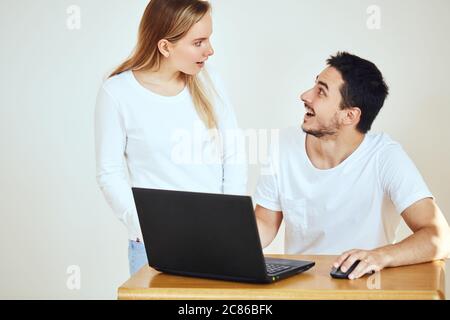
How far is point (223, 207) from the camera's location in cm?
173

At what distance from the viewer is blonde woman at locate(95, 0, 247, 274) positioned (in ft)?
8.21

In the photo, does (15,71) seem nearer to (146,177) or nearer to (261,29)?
(261,29)

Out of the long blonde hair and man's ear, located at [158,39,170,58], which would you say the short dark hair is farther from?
man's ear, located at [158,39,170,58]

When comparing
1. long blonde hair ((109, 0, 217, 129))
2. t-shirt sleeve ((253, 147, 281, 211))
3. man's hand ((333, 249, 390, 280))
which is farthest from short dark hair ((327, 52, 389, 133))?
man's hand ((333, 249, 390, 280))

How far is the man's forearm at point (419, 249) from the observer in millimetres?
1944

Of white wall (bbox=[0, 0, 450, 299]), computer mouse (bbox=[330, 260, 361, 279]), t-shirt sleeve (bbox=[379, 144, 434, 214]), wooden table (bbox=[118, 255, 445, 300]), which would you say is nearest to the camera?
wooden table (bbox=[118, 255, 445, 300])

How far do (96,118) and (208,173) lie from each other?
1.37ft

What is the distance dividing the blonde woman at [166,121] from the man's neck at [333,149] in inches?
10.0

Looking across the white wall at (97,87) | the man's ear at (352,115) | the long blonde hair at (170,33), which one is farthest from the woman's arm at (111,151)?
the white wall at (97,87)

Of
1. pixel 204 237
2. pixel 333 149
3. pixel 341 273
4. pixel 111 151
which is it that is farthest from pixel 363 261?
pixel 111 151

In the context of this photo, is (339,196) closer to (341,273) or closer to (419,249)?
(419,249)

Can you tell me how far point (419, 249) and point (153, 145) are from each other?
94 cm

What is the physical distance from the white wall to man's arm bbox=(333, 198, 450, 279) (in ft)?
4.12

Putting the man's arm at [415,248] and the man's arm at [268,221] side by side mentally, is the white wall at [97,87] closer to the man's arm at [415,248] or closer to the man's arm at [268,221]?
the man's arm at [268,221]
